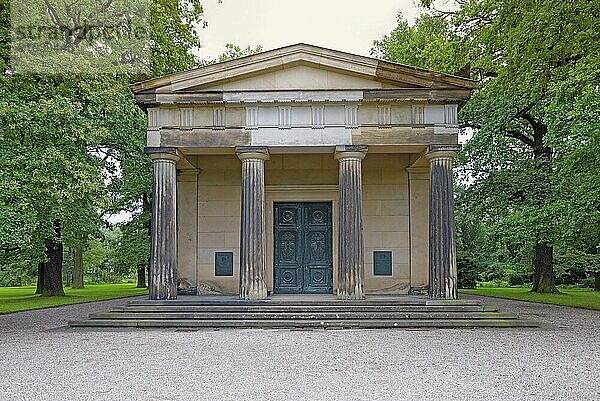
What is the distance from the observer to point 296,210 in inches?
731

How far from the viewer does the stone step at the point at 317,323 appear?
44.0 feet

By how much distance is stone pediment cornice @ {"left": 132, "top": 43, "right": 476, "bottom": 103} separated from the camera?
15414mm

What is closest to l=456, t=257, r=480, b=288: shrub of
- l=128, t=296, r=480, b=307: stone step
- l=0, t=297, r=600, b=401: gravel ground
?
l=128, t=296, r=480, b=307: stone step

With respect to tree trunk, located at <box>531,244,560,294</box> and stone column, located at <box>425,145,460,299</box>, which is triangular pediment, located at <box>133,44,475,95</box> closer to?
stone column, located at <box>425,145,460,299</box>

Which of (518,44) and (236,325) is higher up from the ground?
(518,44)

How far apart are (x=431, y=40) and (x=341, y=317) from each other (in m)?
13.2

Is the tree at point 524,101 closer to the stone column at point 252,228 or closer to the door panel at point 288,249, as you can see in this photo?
the stone column at point 252,228

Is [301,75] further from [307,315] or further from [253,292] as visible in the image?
[307,315]

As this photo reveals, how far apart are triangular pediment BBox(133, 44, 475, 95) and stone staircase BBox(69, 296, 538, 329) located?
5.17m

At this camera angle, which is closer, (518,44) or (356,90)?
(518,44)

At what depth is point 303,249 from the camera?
18.4m

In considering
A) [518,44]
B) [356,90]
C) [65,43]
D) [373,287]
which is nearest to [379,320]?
[373,287]

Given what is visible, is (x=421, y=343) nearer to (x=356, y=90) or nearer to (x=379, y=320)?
(x=379, y=320)

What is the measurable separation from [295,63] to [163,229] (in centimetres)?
520
